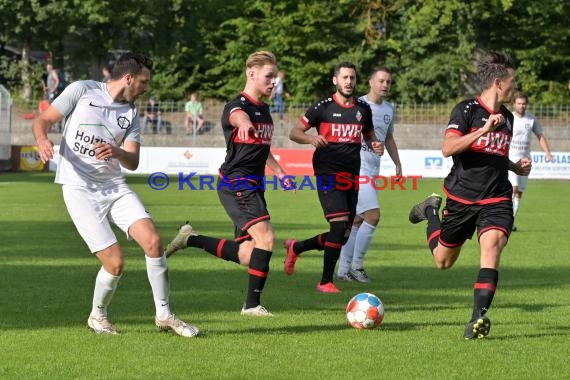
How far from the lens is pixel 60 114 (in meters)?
8.69

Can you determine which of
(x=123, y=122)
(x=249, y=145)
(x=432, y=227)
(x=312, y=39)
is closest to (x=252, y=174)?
(x=249, y=145)

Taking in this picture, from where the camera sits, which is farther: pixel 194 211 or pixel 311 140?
pixel 194 211

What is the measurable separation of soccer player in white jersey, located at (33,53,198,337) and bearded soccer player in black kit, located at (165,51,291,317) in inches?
55.2

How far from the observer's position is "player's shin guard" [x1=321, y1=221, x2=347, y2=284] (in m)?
12.0

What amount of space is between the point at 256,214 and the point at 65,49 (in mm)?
44244

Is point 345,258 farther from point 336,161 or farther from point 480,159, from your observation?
point 480,159

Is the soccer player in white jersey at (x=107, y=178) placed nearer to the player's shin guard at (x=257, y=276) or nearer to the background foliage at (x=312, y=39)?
the player's shin guard at (x=257, y=276)

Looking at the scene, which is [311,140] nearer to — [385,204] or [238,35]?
[385,204]

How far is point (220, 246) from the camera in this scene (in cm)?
1112

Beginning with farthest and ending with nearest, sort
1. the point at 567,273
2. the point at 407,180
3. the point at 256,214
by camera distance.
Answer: the point at 407,180, the point at 567,273, the point at 256,214

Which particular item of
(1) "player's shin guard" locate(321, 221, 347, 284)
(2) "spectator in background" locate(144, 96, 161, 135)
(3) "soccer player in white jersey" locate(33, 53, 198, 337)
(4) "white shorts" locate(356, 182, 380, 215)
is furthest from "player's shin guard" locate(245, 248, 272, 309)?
(2) "spectator in background" locate(144, 96, 161, 135)

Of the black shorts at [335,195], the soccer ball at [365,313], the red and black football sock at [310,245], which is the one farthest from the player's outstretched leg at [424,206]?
the soccer ball at [365,313]

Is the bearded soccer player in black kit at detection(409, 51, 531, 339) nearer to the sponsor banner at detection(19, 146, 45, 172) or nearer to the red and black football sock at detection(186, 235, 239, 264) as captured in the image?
the red and black football sock at detection(186, 235, 239, 264)

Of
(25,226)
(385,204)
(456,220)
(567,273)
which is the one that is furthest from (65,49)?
(456,220)
